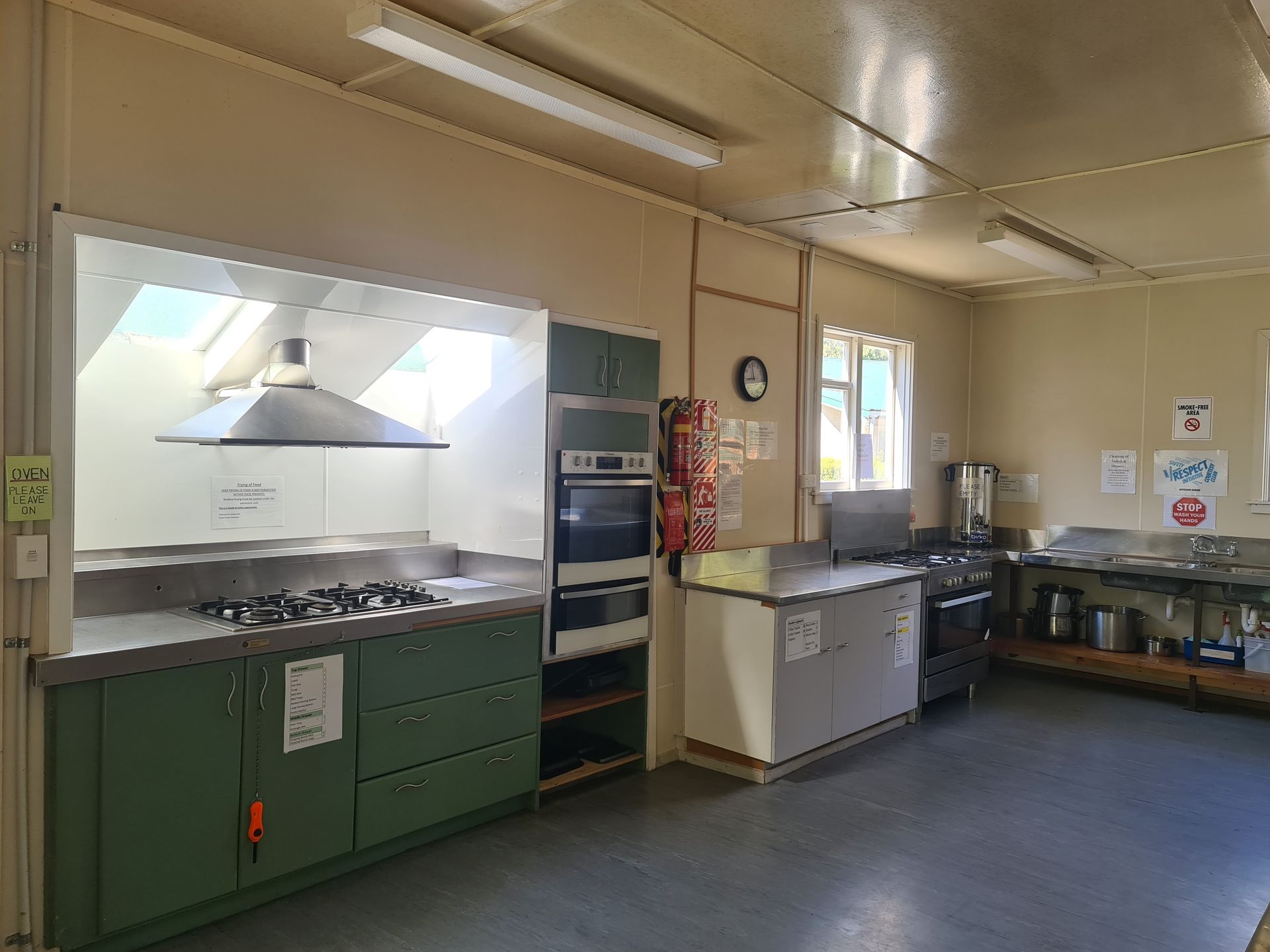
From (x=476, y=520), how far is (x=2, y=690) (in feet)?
6.13

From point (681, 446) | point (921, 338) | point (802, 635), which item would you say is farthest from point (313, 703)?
point (921, 338)

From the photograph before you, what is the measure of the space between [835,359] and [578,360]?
244cm

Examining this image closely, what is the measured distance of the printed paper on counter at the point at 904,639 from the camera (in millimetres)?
4746

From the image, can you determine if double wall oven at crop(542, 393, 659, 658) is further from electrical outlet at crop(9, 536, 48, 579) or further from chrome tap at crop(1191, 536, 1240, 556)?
chrome tap at crop(1191, 536, 1240, 556)

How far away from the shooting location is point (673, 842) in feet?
11.0

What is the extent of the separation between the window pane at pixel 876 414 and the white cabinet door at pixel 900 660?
1.25m

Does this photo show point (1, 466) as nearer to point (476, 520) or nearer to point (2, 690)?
point (2, 690)

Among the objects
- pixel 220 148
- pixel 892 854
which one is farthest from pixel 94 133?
pixel 892 854

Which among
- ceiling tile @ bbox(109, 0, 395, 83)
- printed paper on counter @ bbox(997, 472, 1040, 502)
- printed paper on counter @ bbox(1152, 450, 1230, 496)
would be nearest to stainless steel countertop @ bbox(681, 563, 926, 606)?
printed paper on counter @ bbox(997, 472, 1040, 502)

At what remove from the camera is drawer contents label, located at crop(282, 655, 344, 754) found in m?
2.78

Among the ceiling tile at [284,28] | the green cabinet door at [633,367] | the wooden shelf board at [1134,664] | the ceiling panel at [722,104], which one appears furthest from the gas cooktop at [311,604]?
the wooden shelf board at [1134,664]

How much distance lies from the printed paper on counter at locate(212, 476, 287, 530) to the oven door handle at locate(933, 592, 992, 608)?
355 centimetres

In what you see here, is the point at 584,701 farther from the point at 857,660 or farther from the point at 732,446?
the point at 732,446

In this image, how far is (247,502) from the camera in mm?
3410
